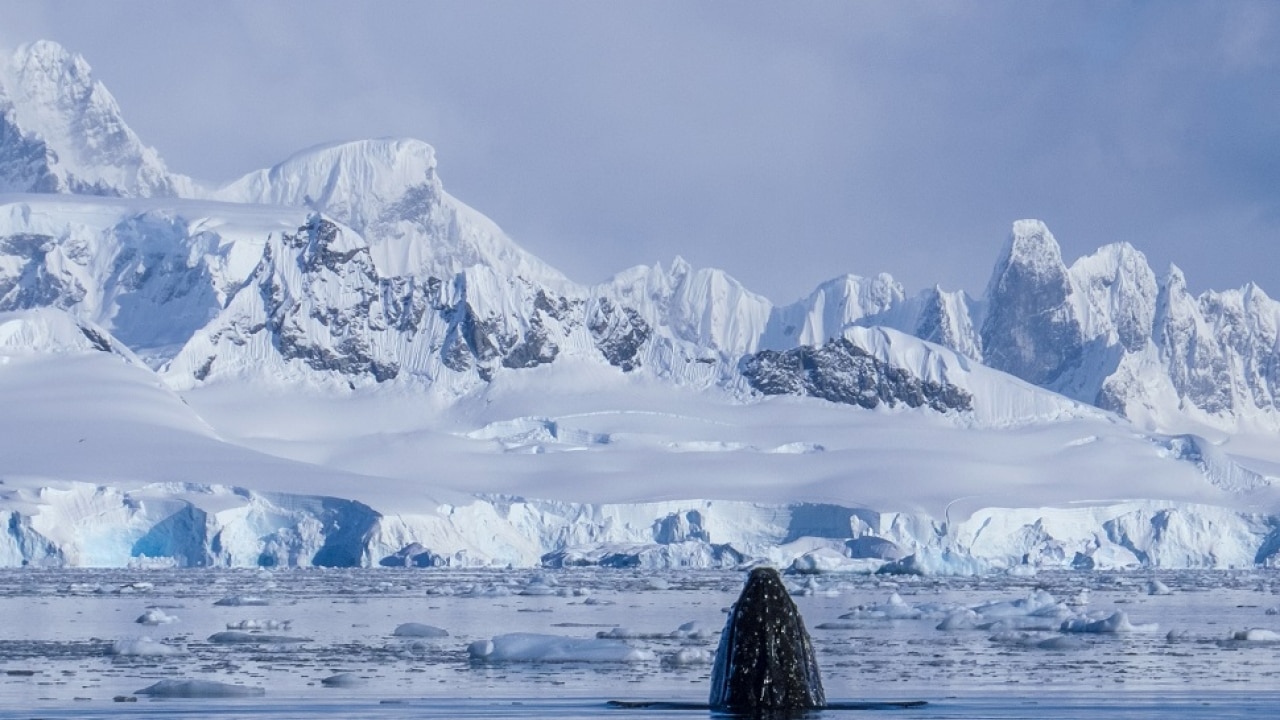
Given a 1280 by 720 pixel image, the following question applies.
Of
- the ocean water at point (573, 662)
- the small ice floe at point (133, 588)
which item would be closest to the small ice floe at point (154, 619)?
the ocean water at point (573, 662)

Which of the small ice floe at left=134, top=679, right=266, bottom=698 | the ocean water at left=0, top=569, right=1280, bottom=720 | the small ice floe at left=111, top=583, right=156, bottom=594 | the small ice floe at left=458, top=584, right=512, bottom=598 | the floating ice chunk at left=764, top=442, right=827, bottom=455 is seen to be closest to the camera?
the ocean water at left=0, top=569, right=1280, bottom=720

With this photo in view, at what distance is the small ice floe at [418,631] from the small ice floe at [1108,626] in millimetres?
12088

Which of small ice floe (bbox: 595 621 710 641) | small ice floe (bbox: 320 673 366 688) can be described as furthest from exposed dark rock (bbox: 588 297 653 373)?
small ice floe (bbox: 320 673 366 688)

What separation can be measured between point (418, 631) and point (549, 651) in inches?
269

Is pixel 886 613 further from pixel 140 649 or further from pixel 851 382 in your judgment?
pixel 851 382

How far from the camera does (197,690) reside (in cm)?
2136

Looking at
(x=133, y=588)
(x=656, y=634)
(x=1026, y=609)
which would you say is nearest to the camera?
(x=656, y=634)

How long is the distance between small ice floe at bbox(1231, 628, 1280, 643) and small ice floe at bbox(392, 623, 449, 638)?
13.9 metres

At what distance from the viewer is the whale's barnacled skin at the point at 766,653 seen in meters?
14.1

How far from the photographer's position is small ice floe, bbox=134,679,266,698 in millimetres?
21359

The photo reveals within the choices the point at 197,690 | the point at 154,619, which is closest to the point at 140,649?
the point at 197,690

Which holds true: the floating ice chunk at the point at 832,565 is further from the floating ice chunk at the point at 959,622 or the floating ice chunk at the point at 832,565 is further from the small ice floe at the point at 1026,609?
the floating ice chunk at the point at 959,622

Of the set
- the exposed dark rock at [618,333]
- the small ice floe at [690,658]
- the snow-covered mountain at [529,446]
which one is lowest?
the small ice floe at [690,658]

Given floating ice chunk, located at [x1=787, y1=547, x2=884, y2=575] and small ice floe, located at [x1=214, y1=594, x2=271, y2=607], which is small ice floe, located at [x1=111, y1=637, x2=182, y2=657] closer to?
small ice floe, located at [x1=214, y1=594, x2=271, y2=607]
